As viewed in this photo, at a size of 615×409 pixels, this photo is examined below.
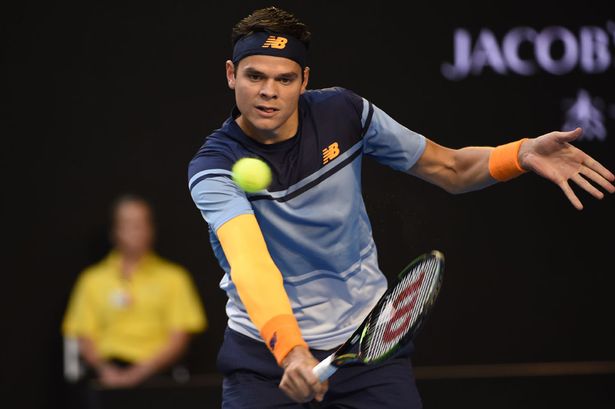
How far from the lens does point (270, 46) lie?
11.5 ft

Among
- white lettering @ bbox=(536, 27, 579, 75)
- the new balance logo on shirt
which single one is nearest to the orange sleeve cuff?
the new balance logo on shirt

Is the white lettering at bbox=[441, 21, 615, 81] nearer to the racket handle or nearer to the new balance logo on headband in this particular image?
the new balance logo on headband

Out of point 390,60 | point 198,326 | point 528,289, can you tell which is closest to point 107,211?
point 198,326

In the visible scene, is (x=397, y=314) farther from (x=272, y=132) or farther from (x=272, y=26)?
(x=272, y=26)

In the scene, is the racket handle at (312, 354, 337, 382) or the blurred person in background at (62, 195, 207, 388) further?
the blurred person in background at (62, 195, 207, 388)

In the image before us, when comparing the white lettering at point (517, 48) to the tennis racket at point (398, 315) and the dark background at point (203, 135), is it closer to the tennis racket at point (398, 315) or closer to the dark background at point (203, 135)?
the dark background at point (203, 135)

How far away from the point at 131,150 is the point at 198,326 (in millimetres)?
938

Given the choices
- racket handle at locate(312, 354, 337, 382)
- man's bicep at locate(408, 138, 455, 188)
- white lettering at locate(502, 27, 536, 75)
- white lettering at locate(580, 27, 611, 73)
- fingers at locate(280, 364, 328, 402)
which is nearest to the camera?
fingers at locate(280, 364, 328, 402)

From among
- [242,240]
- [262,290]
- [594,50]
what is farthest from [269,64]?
[594,50]

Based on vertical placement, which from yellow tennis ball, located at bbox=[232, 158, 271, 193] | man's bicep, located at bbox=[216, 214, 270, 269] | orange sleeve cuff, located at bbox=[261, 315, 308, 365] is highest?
yellow tennis ball, located at bbox=[232, 158, 271, 193]

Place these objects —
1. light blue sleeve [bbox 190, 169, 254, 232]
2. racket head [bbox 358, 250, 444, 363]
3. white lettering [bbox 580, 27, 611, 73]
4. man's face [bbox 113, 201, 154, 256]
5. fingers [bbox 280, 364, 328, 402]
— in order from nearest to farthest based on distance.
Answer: fingers [bbox 280, 364, 328, 402] < racket head [bbox 358, 250, 444, 363] < light blue sleeve [bbox 190, 169, 254, 232] < man's face [bbox 113, 201, 154, 256] < white lettering [bbox 580, 27, 611, 73]

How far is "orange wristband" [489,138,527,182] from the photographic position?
3.65 metres

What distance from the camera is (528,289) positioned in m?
6.18

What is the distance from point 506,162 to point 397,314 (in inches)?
29.2
